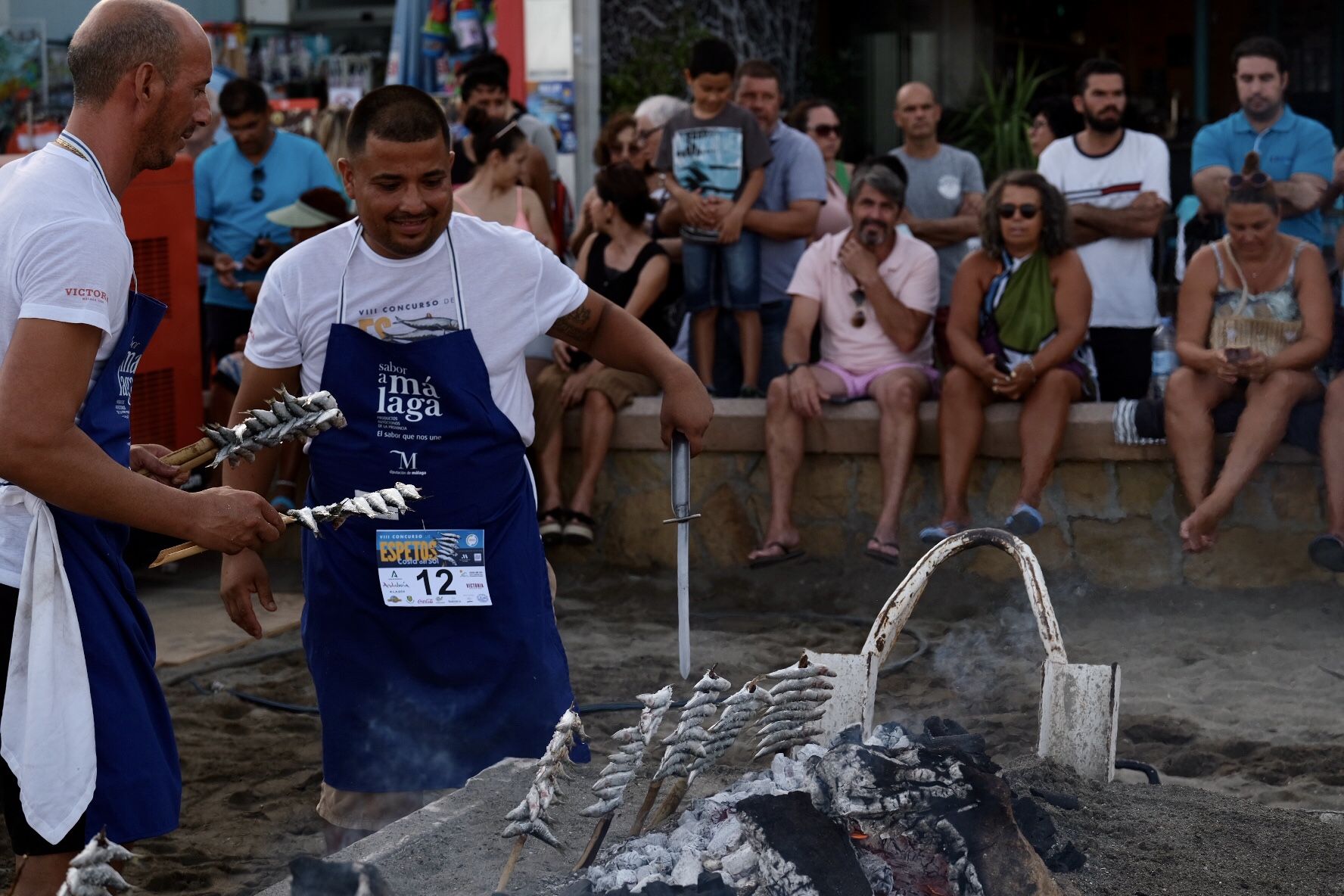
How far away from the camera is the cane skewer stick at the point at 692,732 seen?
2.80 metres

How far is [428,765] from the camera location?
3.76 m

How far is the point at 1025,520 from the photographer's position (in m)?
6.87

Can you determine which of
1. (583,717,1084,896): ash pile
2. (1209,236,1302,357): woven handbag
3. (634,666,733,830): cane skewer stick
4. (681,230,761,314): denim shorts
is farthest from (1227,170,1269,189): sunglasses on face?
(634,666,733,830): cane skewer stick

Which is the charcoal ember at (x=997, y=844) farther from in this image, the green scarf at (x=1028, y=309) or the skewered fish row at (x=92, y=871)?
the green scarf at (x=1028, y=309)

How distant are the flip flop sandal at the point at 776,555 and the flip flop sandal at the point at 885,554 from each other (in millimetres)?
442

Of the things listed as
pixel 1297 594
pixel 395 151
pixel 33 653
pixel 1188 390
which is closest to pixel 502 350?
pixel 395 151

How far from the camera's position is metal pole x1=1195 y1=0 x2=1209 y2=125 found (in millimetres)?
12633

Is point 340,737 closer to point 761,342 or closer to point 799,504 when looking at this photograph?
point 799,504

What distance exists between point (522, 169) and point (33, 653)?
5.74 metres

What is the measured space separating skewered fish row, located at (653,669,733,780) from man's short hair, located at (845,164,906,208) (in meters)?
4.76

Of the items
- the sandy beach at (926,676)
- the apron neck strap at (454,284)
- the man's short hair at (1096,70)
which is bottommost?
the sandy beach at (926,676)

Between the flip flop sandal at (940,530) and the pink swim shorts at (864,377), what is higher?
the pink swim shorts at (864,377)

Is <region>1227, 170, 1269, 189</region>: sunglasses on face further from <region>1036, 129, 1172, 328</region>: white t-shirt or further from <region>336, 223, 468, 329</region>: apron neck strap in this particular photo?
<region>336, 223, 468, 329</region>: apron neck strap

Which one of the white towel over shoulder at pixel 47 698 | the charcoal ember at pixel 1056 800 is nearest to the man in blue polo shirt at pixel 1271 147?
the charcoal ember at pixel 1056 800
